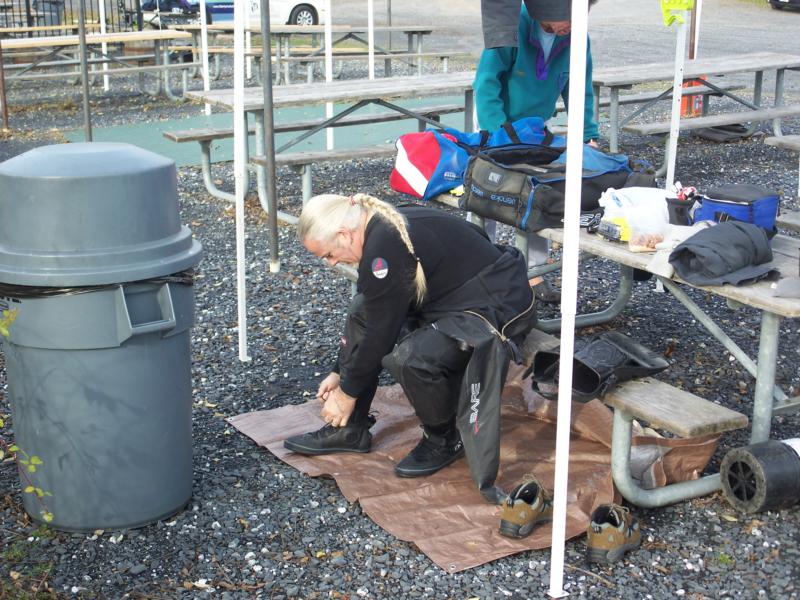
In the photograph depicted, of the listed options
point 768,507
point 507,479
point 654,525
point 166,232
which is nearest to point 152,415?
point 166,232

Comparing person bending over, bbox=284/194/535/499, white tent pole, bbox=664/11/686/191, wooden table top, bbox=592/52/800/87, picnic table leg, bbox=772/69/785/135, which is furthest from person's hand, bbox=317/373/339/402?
picnic table leg, bbox=772/69/785/135

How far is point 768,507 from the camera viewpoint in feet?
10.4

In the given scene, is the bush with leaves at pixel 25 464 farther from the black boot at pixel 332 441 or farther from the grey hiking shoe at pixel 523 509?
the grey hiking shoe at pixel 523 509

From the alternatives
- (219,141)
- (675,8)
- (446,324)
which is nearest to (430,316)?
(446,324)

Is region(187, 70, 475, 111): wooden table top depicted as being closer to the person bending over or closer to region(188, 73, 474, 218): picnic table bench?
region(188, 73, 474, 218): picnic table bench

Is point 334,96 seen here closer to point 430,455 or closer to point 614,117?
point 614,117

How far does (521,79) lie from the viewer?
505cm

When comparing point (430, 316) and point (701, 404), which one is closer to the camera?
point (701, 404)

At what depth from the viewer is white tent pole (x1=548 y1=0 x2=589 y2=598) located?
7.93 feet

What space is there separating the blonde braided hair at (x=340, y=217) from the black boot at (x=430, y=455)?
2.06 feet

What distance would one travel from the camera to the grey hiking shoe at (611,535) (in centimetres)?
299

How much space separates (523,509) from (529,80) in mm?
2619

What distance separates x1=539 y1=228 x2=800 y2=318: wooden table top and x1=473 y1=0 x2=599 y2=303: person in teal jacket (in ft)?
3.43

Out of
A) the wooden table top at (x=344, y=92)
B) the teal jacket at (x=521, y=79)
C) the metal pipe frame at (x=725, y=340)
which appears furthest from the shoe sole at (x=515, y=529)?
the wooden table top at (x=344, y=92)
